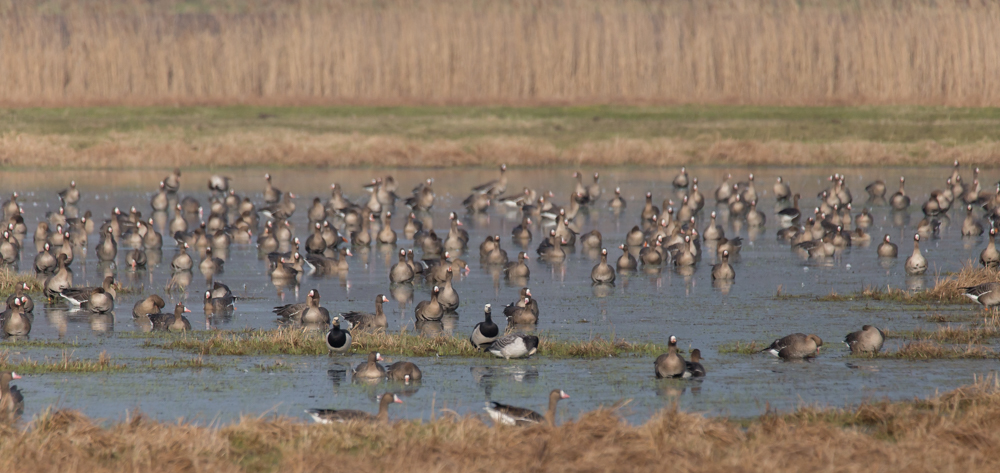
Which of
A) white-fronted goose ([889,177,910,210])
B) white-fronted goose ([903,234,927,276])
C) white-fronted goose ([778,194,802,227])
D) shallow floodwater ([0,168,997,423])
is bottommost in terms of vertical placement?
shallow floodwater ([0,168,997,423])

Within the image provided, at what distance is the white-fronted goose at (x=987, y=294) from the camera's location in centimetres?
2003

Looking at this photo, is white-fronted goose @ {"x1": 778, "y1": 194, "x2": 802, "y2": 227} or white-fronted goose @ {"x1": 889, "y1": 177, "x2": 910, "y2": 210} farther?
white-fronted goose @ {"x1": 889, "y1": 177, "x2": 910, "y2": 210}

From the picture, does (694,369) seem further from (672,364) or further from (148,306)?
(148,306)

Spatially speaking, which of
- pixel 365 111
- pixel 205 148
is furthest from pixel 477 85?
pixel 205 148

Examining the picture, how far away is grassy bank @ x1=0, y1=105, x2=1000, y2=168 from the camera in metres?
46.4

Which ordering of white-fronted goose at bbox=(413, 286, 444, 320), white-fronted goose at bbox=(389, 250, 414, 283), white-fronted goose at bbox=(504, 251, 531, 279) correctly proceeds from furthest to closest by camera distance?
white-fronted goose at bbox=(504, 251, 531, 279), white-fronted goose at bbox=(389, 250, 414, 283), white-fronted goose at bbox=(413, 286, 444, 320)

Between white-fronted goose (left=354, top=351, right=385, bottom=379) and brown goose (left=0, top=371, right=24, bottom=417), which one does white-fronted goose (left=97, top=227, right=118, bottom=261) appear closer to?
white-fronted goose (left=354, top=351, right=385, bottom=379)

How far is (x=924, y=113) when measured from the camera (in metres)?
48.9

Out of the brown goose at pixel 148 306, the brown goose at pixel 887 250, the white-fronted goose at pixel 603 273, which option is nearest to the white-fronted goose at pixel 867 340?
the white-fronted goose at pixel 603 273

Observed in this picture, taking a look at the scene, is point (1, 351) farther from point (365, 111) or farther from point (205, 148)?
point (365, 111)

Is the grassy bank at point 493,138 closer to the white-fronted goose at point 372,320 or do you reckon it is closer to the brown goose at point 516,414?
the white-fronted goose at point 372,320

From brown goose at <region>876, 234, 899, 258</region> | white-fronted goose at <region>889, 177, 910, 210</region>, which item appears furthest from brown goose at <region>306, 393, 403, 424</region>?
white-fronted goose at <region>889, 177, 910, 210</region>

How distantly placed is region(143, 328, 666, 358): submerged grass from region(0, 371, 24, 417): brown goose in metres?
3.79

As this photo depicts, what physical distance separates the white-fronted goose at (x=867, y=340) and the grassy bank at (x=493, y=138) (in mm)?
29995
